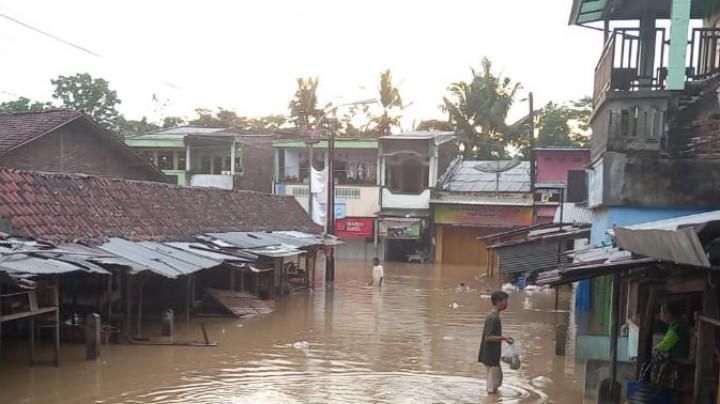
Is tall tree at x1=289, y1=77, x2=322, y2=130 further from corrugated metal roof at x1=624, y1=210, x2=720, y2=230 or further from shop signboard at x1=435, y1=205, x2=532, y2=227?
corrugated metal roof at x1=624, y1=210, x2=720, y2=230

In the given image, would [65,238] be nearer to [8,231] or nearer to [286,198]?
[8,231]

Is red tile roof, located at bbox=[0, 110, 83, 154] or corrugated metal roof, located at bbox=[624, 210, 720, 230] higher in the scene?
red tile roof, located at bbox=[0, 110, 83, 154]

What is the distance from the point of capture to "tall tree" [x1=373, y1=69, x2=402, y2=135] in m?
42.7

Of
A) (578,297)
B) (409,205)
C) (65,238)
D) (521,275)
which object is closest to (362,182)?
(409,205)

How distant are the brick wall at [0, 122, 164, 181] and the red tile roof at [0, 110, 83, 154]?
26 cm

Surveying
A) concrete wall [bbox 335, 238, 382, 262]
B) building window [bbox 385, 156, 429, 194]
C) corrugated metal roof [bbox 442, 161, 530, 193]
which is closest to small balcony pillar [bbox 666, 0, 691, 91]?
→ corrugated metal roof [bbox 442, 161, 530, 193]

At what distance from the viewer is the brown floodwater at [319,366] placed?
9.83 metres

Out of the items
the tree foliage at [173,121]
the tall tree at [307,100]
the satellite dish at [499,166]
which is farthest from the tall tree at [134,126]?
the satellite dish at [499,166]

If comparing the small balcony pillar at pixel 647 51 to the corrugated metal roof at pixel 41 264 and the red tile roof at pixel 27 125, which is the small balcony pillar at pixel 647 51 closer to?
the corrugated metal roof at pixel 41 264

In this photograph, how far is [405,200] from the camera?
37.4 m

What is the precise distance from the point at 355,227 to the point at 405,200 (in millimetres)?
3192

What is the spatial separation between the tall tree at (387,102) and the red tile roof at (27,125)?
2390 centimetres

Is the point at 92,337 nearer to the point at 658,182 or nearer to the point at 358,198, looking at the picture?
the point at 658,182

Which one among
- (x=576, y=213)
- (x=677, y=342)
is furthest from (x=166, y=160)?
(x=677, y=342)
